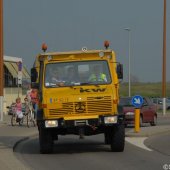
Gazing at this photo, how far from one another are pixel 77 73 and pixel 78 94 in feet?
2.49

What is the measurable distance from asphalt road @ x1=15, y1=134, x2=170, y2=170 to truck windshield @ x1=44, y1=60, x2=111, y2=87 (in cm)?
197

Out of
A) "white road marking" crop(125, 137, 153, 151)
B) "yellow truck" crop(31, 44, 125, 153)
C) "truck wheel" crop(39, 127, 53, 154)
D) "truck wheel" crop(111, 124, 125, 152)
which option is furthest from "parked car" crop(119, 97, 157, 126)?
"truck wheel" crop(39, 127, 53, 154)

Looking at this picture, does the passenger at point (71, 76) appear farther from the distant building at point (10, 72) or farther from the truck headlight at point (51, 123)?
the distant building at point (10, 72)

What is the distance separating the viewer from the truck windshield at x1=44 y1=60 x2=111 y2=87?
16.1 meters

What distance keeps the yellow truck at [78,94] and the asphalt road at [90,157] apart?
1.77 ft

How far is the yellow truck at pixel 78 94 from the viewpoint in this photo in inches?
615

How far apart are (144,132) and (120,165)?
9.38 metres

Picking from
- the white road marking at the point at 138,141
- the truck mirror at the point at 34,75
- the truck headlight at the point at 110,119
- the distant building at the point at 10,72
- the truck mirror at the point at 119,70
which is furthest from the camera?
the distant building at the point at 10,72

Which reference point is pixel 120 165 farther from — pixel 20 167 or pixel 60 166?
pixel 20 167

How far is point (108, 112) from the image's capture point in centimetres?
1562

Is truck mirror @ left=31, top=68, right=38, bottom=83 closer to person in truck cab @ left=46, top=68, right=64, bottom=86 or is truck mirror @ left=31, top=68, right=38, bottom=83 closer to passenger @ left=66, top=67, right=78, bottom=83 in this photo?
person in truck cab @ left=46, top=68, right=64, bottom=86

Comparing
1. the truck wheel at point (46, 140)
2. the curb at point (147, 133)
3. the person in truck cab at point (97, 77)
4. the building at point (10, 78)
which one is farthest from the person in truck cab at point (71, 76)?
the building at point (10, 78)

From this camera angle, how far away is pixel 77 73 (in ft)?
53.4

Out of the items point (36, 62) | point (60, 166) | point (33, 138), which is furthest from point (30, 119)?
point (60, 166)
